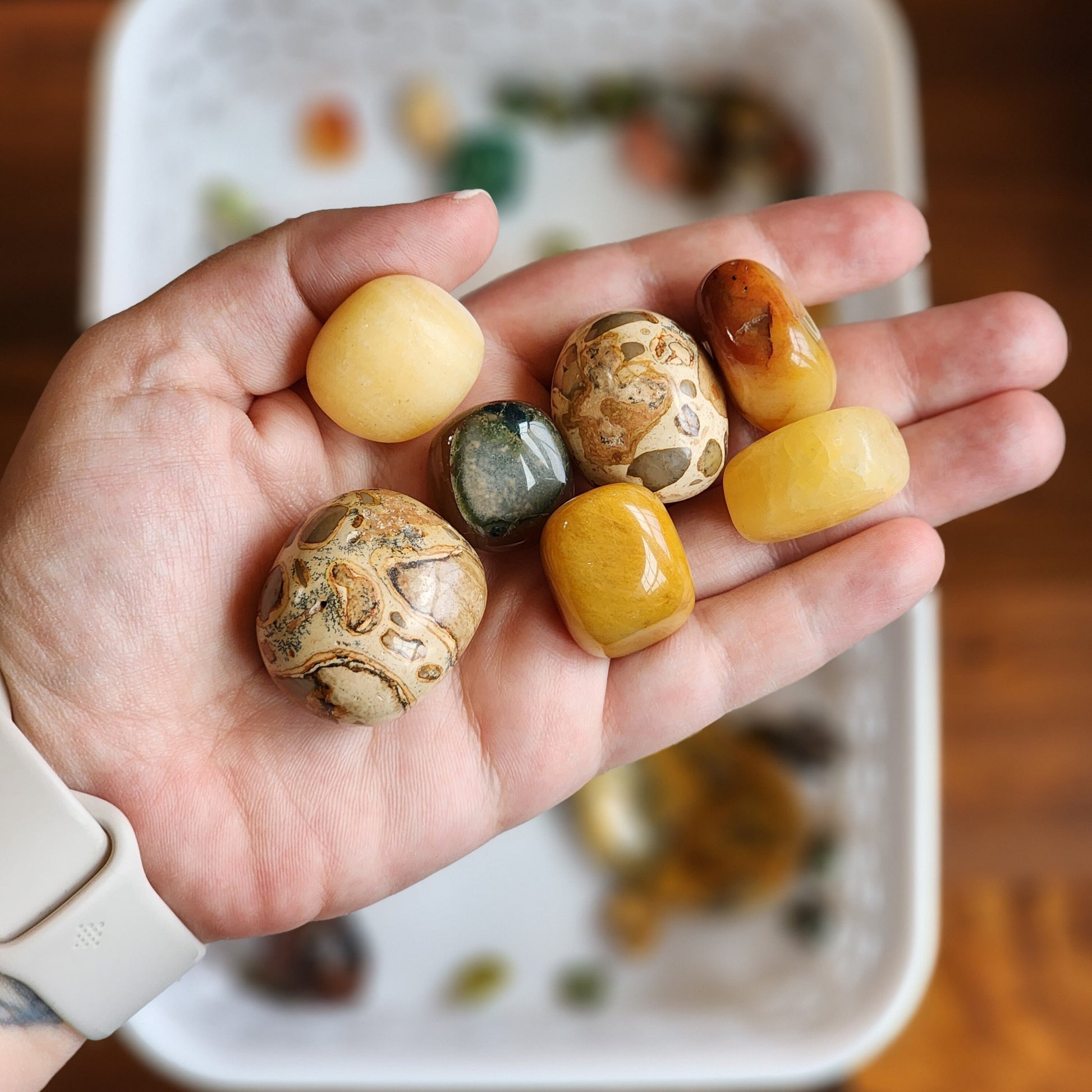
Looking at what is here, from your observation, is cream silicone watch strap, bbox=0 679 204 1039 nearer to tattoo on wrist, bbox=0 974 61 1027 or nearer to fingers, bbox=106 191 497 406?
tattoo on wrist, bbox=0 974 61 1027

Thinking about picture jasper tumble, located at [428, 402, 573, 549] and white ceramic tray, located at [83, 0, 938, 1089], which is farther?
white ceramic tray, located at [83, 0, 938, 1089]

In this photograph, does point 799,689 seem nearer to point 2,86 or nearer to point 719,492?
point 719,492

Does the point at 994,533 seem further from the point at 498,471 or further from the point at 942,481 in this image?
the point at 498,471

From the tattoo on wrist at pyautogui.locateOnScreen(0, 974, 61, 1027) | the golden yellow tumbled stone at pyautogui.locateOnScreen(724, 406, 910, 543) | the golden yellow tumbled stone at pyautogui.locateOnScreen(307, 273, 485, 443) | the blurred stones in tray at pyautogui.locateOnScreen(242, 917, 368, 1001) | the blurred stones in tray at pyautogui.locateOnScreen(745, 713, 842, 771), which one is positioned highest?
the golden yellow tumbled stone at pyautogui.locateOnScreen(307, 273, 485, 443)

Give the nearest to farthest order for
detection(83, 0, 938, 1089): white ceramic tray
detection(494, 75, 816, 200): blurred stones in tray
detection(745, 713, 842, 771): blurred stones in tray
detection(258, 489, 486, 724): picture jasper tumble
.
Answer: detection(258, 489, 486, 724): picture jasper tumble → detection(83, 0, 938, 1089): white ceramic tray → detection(745, 713, 842, 771): blurred stones in tray → detection(494, 75, 816, 200): blurred stones in tray

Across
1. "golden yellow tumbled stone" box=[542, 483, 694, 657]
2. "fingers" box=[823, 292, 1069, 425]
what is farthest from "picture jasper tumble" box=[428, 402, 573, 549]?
"fingers" box=[823, 292, 1069, 425]

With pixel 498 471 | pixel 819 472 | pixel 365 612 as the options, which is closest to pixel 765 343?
pixel 819 472

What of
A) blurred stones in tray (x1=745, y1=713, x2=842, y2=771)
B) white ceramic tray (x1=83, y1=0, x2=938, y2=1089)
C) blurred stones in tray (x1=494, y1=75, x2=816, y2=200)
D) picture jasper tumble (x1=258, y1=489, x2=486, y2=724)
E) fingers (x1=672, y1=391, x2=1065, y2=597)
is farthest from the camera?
blurred stones in tray (x1=494, y1=75, x2=816, y2=200)
